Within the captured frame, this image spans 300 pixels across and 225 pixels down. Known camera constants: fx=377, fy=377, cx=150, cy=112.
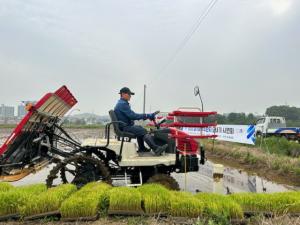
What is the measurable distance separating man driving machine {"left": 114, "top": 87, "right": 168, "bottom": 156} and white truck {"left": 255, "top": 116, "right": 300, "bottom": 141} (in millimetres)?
30488

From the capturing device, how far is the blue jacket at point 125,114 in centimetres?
833

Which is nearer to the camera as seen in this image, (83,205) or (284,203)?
(83,205)

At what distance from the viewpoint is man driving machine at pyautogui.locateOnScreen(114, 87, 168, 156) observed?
834 cm

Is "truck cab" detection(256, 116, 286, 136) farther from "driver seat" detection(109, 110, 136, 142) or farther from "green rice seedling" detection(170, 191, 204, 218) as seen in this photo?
"green rice seedling" detection(170, 191, 204, 218)

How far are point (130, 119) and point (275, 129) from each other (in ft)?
108

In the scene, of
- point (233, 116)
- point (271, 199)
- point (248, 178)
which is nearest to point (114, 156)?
point (271, 199)

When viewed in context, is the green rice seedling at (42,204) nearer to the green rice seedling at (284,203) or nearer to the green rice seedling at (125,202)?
the green rice seedling at (125,202)

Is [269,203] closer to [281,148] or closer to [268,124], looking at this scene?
[281,148]

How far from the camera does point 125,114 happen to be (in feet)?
27.6

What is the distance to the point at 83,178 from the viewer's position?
26.9 ft

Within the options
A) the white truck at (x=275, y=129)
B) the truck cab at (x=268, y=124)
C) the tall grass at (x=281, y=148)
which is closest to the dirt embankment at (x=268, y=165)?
the tall grass at (x=281, y=148)

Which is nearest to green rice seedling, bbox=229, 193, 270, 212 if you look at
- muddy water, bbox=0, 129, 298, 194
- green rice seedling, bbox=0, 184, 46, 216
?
muddy water, bbox=0, 129, 298, 194

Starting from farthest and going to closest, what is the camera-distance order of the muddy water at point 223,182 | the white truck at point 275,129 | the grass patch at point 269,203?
the white truck at point 275,129, the muddy water at point 223,182, the grass patch at point 269,203

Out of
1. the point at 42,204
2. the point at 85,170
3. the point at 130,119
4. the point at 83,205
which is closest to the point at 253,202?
the point at 83,205
